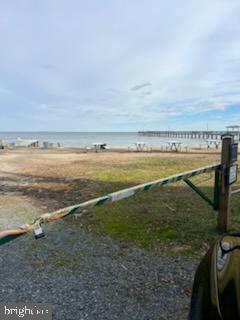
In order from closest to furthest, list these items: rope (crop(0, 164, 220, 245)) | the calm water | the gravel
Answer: rope (crop(0, 164, 220, 245)) < the gravel < the calm water

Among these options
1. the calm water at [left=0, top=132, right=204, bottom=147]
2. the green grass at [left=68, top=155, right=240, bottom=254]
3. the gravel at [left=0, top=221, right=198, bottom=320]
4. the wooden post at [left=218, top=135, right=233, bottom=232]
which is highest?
the calm water at [left=0, top=132, right=204, bottom=147]

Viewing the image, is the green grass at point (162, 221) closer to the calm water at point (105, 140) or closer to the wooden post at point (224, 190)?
the wooden post at point (224, 190)

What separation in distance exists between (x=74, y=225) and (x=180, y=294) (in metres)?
2.63

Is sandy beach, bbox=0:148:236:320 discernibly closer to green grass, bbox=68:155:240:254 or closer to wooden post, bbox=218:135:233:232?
green grass, bbox=68:155:240:254

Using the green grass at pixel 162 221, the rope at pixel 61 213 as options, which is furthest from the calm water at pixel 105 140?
the rope at pixel 61 213

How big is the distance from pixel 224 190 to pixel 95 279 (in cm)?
236

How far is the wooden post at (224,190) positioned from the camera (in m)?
4.01

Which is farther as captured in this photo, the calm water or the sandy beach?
the calm water

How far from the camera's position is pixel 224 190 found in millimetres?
4156

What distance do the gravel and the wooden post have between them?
1.16 meters

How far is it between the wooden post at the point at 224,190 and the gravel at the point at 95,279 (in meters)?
1.16

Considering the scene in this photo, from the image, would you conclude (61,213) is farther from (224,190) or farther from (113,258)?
(224,190)

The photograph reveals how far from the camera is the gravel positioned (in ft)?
8.45

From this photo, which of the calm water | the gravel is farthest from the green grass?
the calm water
